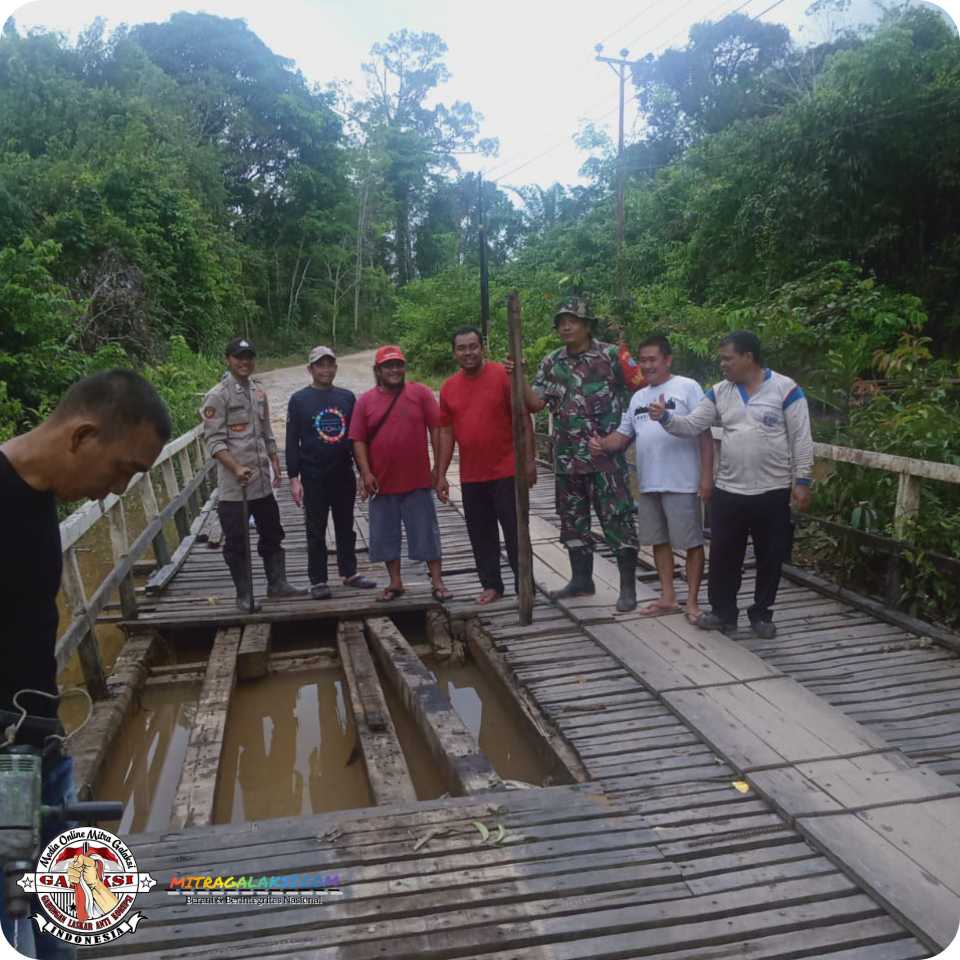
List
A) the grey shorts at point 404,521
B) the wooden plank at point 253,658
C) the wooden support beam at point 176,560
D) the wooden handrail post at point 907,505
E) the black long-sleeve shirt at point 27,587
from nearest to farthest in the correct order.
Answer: the black long-sleeve shirt at point 27,587
the wooden handrail post at point 907,505
the wooden plank at point 253,658
the grey shorts at point 404,521
the wooden support beam at point 176,560

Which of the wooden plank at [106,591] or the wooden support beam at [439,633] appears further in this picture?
the wooden support beam at [439,633]

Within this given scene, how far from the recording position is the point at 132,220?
15.3m

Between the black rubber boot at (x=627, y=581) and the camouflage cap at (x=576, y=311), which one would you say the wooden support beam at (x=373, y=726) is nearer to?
the black rubber boot at (x=627, y=581)

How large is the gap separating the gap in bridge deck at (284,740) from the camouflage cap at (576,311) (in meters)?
2.00

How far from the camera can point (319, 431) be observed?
5.12 m

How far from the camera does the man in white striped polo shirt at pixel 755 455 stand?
401 cm

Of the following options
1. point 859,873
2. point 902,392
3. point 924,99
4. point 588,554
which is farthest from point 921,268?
point 859,873

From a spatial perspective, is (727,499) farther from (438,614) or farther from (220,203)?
(220,203)

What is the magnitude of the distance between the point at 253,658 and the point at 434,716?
1.47m

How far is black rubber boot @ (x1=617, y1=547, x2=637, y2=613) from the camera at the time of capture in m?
4.76

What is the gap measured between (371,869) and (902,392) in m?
5.18

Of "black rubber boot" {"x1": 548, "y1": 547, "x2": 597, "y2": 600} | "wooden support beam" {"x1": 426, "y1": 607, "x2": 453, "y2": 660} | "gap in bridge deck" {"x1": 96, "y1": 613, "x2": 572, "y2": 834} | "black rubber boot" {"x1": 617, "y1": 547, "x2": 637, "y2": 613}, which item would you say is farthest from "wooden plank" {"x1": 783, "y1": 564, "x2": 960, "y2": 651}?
"wooden support beam" {"x1": 426, "y1": 607, "x2": 453, "y2": 660}

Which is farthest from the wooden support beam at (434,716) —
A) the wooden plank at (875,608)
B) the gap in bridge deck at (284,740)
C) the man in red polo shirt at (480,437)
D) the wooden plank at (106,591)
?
the wooden plank at (875,608)

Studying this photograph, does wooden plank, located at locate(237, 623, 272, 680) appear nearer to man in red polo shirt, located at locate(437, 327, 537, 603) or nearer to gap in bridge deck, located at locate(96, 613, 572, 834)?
gap in bridge deck, located at locate(96, 613, 572, 834)
